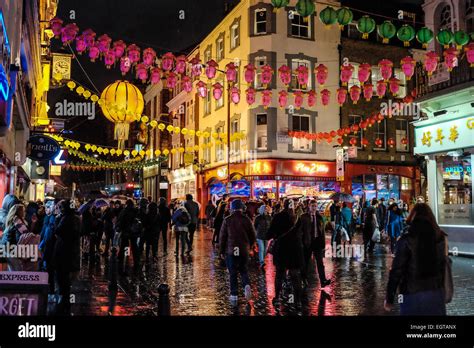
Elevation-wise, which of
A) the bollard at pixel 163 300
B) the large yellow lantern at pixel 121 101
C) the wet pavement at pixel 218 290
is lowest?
the wet pavement at pixel 218 290

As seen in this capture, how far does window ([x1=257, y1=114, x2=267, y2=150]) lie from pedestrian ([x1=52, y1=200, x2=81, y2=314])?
79.1ft

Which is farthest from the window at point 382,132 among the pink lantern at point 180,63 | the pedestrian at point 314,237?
the pedestrian at point 314,237

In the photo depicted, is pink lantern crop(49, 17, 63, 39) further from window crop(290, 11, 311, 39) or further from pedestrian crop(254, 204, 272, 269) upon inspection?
window crop(290, 11, 311, 39)

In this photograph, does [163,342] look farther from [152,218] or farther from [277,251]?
[152,218]

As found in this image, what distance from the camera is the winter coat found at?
948cm

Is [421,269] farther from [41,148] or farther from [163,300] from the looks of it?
[41,148]

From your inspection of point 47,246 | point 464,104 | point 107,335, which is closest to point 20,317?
point 107,335

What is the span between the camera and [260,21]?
3266 cm

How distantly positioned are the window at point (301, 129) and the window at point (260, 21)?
6336 mm

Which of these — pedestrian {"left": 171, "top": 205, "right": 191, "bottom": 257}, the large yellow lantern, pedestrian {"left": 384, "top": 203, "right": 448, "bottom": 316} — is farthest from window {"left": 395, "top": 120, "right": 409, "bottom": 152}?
pedestrian {"left": 384, "top": 203, "right": 448, "bottom": 316}

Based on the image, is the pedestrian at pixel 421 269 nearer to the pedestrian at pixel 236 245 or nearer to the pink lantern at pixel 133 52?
the pedestrian at pixel 236 245

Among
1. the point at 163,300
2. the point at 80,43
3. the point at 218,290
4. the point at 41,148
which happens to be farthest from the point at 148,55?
the point at 163,300

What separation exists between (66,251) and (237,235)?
3236mm

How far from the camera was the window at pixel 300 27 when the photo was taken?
3319 centimetres
